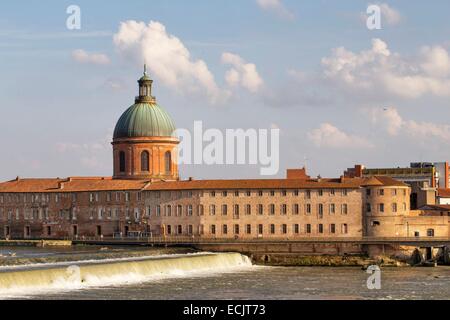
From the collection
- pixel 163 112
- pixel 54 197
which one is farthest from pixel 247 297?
pixel 163 112

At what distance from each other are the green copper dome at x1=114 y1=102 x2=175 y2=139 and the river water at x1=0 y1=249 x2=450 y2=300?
3958cm

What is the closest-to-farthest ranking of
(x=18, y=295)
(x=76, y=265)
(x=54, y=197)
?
1. (x=18, y=295)
2. (x=76, y=265)
3. (x=54, y=197)

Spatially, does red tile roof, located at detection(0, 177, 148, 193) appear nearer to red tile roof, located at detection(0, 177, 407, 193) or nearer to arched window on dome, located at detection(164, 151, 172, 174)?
red tile roof, located at detection(0, 177, 407, 193)

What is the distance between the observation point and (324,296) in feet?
243

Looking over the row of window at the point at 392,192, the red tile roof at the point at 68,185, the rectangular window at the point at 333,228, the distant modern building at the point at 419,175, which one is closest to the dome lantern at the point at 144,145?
the red tile roof at the point at 68,185

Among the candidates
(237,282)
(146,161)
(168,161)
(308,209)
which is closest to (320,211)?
(308,209)

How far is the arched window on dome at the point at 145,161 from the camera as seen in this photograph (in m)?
140

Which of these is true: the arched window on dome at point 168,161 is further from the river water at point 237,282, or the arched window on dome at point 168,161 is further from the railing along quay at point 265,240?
the river water at point 237,282

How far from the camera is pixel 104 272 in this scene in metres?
82.5

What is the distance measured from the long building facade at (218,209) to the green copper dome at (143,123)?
8.64m

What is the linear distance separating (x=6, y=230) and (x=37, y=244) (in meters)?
15.4

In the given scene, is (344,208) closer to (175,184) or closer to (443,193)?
(175,184)
